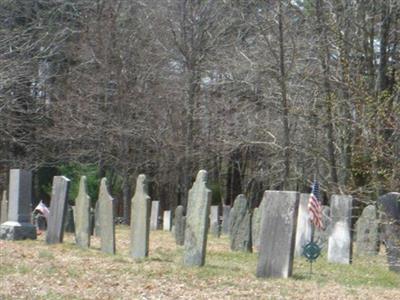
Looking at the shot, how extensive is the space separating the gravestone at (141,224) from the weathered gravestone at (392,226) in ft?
12.3

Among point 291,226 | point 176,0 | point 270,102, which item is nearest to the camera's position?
point 291,226

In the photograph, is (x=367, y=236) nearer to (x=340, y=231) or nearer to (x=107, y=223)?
(x=340, y=231)

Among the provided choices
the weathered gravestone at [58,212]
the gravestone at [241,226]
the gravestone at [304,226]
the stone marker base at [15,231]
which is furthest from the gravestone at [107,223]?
the gravestone at [304,226]

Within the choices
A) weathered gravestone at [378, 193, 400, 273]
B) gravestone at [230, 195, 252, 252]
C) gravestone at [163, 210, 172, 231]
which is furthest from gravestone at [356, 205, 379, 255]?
gravestone at [163, 210, 172, 231]

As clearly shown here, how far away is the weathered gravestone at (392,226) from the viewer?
13812 mm

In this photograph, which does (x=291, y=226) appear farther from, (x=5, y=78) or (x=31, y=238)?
(x=5, y=78)

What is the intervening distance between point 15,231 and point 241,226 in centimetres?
447

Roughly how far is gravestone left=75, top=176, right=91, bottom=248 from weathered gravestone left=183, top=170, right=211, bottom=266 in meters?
3.13

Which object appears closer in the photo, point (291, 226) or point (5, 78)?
point (291, 226)

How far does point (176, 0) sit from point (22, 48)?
6.69 metres

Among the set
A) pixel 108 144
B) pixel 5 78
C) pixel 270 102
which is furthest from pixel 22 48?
pixel 270 102

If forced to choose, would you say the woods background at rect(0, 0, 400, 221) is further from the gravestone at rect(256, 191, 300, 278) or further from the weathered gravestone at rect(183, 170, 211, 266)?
the gravestone at rect(256, 191, 300, 278)

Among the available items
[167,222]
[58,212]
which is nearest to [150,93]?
[167,222]

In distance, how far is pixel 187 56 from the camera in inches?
1358
